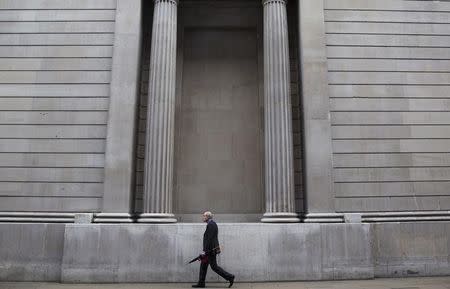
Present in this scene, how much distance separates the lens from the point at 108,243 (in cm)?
1448

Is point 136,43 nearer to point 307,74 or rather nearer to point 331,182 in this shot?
point 307,74

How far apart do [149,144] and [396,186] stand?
9.59 meters

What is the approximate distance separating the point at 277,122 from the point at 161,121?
14.6 feet

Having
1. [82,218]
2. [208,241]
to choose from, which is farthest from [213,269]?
[82,218]

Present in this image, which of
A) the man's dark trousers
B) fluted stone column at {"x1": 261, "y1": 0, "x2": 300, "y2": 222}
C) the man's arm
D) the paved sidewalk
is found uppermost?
fluted stone column at {"x1": 261, "y1": 0, "x2": 300, "y2": 222}

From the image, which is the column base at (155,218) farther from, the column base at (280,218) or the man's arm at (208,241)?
the column base at (280,218)

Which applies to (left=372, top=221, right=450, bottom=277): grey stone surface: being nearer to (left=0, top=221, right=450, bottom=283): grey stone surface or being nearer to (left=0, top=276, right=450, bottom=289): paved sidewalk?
(left=0, top=221, right=450, bottom=283): grey stone surface

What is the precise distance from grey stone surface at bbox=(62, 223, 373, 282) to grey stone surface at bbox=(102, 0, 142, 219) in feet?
4.83

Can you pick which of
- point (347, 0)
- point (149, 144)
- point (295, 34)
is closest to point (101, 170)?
point (149, 144)

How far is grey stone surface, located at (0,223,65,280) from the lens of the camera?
14766 mm

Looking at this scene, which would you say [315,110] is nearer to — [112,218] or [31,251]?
[112,218]

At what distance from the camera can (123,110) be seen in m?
16.2

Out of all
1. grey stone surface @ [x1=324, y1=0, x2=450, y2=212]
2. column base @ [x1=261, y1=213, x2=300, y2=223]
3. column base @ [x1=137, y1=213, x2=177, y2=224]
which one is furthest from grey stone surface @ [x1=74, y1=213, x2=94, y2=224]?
grey stone surface @ [x1=324, y1=0, x2=450, y2=212]

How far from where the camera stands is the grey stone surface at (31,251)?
14.8m
